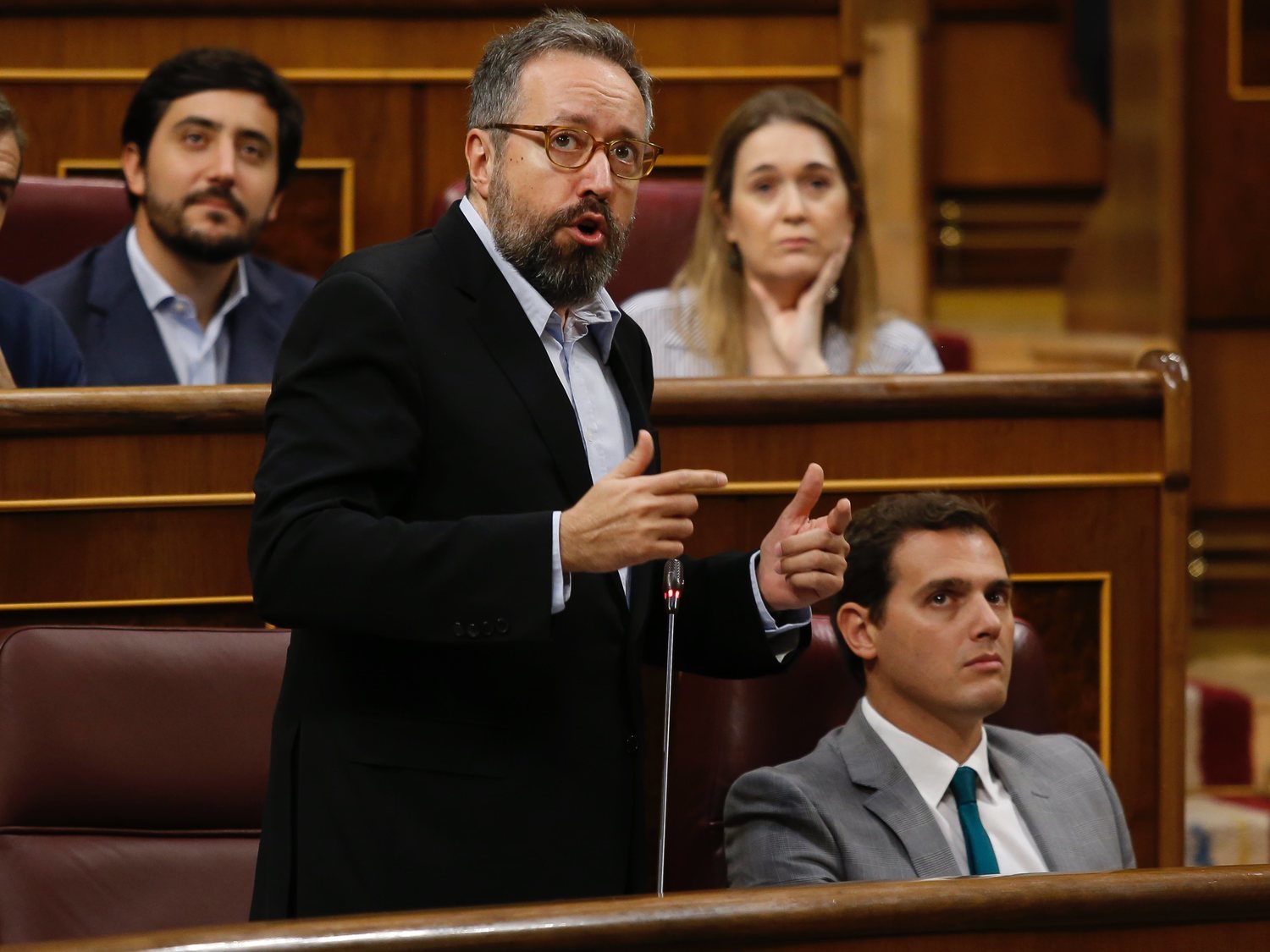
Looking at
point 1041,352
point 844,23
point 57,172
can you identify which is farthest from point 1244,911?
point 57,172

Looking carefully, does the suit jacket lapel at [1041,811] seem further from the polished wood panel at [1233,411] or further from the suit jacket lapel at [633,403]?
the polished wood panel at [1233,411]

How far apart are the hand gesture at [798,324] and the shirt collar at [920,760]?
38 centimetres

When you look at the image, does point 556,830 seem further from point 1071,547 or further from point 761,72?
point 761,72

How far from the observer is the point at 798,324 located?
114 centimetres

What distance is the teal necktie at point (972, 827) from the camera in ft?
2.46

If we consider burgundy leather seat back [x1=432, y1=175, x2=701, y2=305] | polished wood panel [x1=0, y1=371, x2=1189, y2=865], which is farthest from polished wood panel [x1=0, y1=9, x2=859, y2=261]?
polished wood panel [x1=0, y1=371, x2=1189, y2=865]

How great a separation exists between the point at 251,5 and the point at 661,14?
327 mm

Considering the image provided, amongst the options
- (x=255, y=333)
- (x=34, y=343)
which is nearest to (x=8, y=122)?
(x=34, y=343)

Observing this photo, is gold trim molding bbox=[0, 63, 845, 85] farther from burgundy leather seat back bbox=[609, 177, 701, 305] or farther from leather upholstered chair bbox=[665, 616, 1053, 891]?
leather upholstered chair bbox=[665, 616, 1053, 891]

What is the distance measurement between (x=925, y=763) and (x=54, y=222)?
778 mm

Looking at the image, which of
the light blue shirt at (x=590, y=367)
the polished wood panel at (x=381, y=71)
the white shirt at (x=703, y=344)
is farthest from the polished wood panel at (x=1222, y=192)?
the light blue shirt at (x=590, y=367)

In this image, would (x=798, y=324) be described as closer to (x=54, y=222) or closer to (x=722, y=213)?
(x=722, y=213)

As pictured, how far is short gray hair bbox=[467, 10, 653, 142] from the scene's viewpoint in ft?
1.96

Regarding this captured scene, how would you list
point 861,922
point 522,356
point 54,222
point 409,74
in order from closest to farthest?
point 861,922 → point 522,356 → point 54,222 → point 409,74
